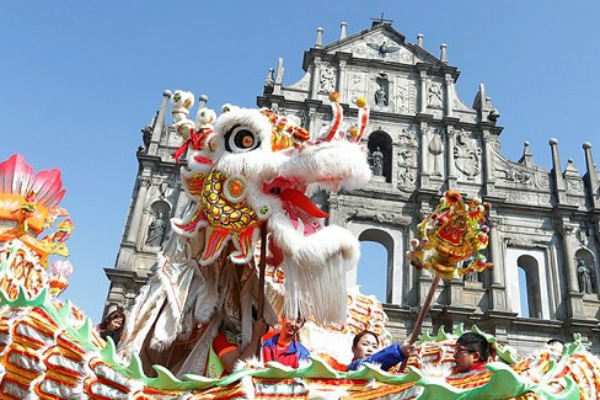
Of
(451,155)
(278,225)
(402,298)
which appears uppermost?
(451,155)

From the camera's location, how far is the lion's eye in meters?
2.34

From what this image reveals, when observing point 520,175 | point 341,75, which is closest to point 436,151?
point 520,175

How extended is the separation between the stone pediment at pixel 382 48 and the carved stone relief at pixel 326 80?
2.44 ft

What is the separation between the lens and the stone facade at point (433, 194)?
13.5 meters

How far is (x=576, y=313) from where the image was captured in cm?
1366

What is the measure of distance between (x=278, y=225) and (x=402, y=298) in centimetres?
1199

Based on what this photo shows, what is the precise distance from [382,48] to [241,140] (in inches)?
656

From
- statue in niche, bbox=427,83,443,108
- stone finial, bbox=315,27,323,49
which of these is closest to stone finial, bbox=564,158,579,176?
statue in niche, bbox=427,83,443,108

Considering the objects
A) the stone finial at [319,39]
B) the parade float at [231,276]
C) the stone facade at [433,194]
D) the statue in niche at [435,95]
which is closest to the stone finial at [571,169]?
the stone facade at [433,194]

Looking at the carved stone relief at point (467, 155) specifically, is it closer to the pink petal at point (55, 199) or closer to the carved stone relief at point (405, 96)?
the carved stone relief at point (405, 96)

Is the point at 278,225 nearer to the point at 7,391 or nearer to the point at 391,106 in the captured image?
the point at 7,391

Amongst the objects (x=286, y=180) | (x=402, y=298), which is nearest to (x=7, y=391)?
(x=286, y=180)

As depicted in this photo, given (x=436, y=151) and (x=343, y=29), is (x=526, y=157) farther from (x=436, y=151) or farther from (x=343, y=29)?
(x=343, y=29)

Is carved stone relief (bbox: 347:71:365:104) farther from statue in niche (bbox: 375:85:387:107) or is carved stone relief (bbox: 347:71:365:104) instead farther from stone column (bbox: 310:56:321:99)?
stone column (bbox: 310:56:321:99)
